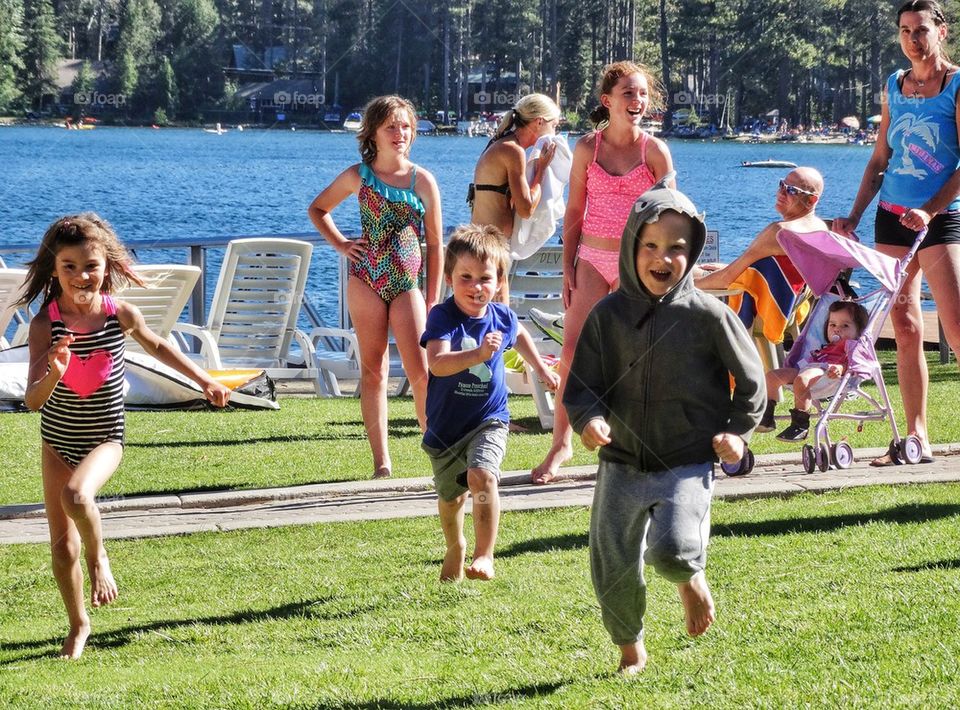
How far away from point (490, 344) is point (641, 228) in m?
0.97

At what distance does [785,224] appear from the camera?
7.16 m

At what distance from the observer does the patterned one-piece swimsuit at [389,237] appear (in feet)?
23.8

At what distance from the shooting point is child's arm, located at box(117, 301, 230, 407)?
4.93m

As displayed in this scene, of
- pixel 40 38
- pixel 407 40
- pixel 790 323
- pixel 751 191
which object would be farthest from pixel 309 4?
pixel 790 323

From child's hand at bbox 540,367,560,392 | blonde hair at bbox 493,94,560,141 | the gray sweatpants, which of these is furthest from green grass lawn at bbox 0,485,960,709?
blonde hair at bbox 493,94,560,141

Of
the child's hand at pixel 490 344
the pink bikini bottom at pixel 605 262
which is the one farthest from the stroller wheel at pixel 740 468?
the child's hand at pixel 490 344

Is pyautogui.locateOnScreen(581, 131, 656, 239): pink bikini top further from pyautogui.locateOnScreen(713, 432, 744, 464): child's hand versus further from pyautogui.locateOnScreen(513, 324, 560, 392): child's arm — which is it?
pyautogui.locateOnScreen(713, 432, 744, 464): child's hand

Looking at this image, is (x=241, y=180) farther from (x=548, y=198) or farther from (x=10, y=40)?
(x=548, y=198)

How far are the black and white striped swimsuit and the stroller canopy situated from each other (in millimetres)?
3678

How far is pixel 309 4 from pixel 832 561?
10114cm

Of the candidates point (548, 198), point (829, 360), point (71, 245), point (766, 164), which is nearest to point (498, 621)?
point (71, 245)

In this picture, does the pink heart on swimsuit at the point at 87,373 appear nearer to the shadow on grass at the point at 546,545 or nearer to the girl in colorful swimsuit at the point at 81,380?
the girl in colorful swimsuit at the point at 81,380

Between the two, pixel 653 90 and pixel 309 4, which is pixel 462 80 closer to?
pixel 309 4

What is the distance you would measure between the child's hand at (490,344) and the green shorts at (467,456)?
1.14 ft
